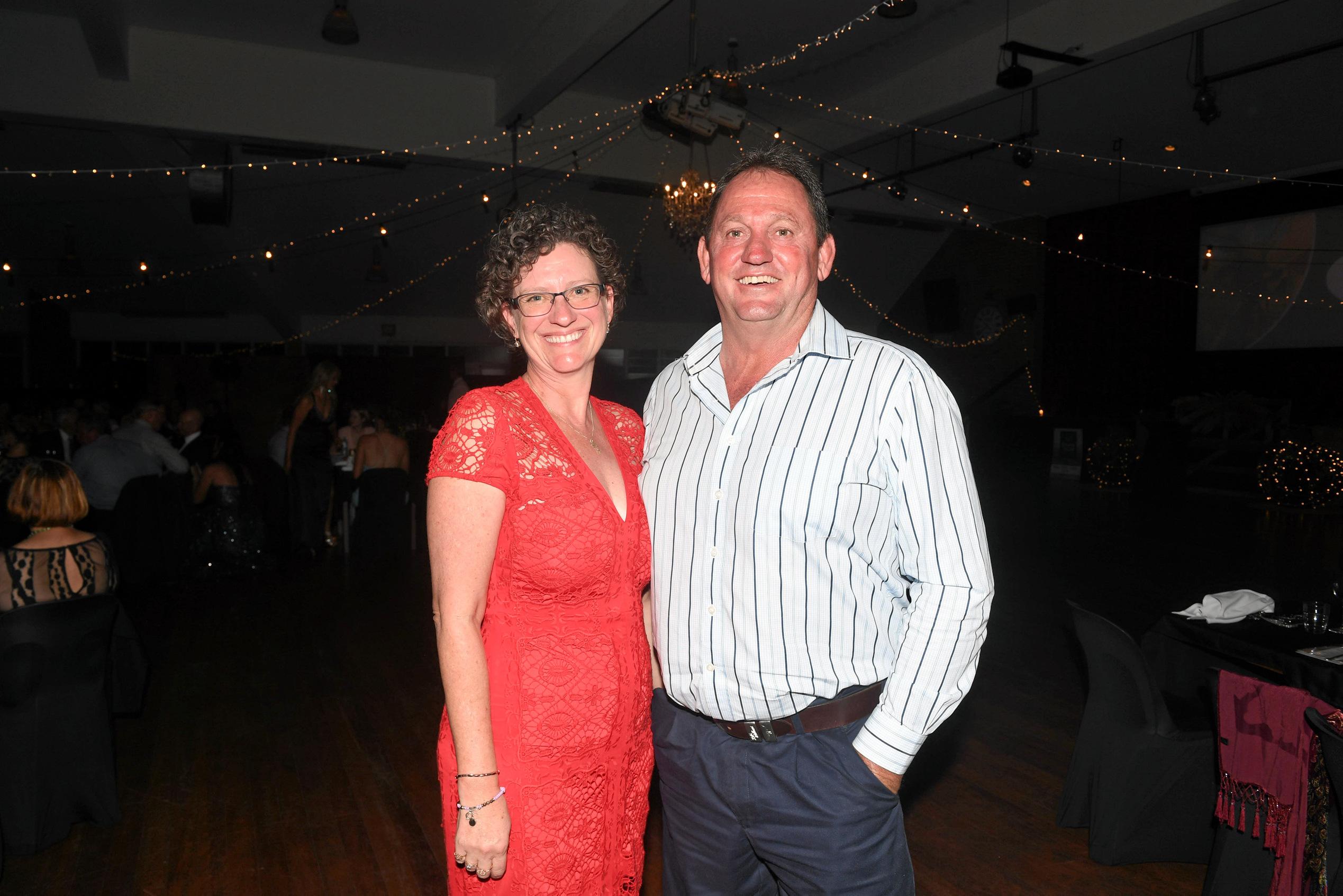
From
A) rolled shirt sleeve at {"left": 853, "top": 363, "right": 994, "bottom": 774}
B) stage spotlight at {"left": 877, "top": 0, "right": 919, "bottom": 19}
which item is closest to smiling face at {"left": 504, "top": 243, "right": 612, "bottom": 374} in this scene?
rolled shirt sleeve at {"left": 853, "top": 363, "right": 994, "bottom": 774}

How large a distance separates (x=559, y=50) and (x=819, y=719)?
6377mm

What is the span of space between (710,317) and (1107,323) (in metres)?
7.20

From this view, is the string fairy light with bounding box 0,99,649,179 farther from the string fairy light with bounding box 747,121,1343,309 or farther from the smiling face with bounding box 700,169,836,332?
the smiling face with bounding box 700,169,836,332

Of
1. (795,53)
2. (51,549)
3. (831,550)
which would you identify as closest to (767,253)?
(831,550)

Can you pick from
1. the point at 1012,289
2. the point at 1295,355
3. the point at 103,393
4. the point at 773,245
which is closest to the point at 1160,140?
the point at 1295,355

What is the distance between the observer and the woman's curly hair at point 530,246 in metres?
1.53

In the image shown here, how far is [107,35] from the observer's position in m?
6.27

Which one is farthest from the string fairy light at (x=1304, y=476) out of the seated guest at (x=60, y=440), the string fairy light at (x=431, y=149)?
the seated guest at (x=60, y=440)

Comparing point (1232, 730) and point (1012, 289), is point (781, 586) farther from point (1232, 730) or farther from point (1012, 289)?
point (1012, 289)

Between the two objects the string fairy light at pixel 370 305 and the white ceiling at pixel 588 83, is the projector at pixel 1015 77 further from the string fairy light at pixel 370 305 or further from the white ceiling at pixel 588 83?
the string fairy light at pixel 370 305

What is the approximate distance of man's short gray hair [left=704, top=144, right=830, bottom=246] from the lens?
1.58m

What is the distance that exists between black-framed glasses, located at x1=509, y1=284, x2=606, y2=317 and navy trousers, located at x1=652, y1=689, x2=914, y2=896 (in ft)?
2.45

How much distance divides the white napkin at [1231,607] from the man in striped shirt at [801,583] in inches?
72.8

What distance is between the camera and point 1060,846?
2.82 metres
